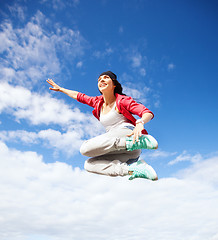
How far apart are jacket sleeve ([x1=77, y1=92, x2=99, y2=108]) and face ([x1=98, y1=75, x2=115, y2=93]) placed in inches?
13.9

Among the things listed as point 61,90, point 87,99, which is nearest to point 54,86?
point 61,90

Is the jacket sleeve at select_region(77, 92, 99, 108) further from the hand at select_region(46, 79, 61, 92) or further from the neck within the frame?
the hand at select_region(46, 79, 61, 92)

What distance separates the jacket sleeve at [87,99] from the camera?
4168mm

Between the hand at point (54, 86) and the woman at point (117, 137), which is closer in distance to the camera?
the woman at point (117, 137)

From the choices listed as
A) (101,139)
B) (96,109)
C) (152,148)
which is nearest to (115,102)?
(96,109)

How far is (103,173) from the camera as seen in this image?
3.41 meters

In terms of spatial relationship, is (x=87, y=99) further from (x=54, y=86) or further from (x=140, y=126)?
(x=140, y=126)

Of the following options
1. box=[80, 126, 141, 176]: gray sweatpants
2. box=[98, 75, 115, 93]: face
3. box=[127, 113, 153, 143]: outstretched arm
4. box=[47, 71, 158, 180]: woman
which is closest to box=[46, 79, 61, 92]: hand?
box=[47, 71, 158, 180]: woman

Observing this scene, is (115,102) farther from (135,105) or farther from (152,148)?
(152,148)

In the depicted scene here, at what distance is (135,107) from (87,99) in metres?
1.09

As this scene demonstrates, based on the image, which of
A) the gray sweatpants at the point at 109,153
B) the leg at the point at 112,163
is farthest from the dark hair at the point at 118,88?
the leg at the point at 112,163

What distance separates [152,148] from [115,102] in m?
1.10

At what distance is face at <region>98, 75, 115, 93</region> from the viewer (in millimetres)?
3834

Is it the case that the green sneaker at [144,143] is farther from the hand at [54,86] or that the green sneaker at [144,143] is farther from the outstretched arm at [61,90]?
the hand at [54,86]
